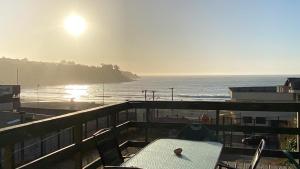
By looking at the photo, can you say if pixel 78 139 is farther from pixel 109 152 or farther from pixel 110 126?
pixel 110 126

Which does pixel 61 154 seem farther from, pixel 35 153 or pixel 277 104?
pixel 35 153

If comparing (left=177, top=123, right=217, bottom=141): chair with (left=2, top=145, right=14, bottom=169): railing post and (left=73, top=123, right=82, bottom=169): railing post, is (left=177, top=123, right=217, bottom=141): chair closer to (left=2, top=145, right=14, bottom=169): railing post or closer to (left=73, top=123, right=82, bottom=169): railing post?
(left=73, top=123, right=82, bottom=169): railing post

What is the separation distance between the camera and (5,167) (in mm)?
2545

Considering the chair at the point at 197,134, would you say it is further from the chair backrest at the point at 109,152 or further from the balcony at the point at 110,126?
the chair backrest at the point at 109,152

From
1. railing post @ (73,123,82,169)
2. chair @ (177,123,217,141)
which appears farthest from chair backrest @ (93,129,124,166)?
chair @ (177,123,217,141)

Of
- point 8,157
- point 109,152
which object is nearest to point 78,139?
point 109,152

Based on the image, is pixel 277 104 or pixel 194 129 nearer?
pixel 194 129

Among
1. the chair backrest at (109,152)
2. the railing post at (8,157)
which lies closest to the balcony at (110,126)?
the railing post at (8,157)

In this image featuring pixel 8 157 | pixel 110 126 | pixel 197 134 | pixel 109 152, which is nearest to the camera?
pixel 8 157

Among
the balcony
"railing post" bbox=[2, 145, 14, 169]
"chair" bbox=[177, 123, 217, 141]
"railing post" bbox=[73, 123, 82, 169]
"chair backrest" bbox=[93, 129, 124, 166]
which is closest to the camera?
"railing post" bbox=[2, 145, 14, 169]

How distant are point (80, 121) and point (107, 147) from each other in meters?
0.33

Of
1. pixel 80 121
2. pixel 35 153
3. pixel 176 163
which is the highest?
pixel 80 121

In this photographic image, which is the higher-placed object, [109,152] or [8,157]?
[8,157]

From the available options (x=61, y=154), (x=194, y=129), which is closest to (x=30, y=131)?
(x=61, y=154)
